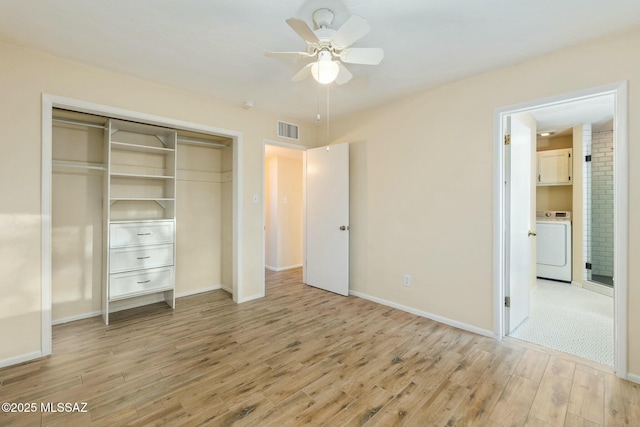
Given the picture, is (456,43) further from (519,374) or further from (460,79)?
(519,374)

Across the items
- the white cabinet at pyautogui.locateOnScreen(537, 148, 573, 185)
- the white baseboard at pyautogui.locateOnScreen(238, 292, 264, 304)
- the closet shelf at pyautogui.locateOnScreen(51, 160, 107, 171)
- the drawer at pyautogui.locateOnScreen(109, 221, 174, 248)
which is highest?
the white cabinet at pyautogui.locateOnScreen(537, 148, 573, 185)

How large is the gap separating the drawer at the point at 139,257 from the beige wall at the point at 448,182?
2.44 meters

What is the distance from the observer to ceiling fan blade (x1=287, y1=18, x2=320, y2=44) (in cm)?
160

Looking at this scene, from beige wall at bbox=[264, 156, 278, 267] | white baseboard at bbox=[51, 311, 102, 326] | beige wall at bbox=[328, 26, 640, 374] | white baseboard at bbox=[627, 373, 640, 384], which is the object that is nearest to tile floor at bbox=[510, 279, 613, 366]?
white baseboard at bbox=[627, 373, 640, 384]

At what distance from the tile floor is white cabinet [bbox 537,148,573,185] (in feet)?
5.86

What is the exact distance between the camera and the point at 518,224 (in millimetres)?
2930

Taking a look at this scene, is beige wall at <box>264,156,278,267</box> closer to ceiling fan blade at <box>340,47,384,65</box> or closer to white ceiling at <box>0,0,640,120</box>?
white ceiling at <box>0,0,640,120</box>

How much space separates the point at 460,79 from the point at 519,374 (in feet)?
8.82

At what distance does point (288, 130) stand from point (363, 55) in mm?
2338

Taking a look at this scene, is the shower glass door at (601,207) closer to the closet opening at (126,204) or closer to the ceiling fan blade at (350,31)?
the ceiling fan blade at (350,31)

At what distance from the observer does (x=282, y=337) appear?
2762 mm

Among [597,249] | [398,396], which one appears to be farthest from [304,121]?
[597,249]

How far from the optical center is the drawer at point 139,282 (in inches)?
122

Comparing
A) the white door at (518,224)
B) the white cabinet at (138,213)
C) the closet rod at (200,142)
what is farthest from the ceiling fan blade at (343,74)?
the closet rod at (200,142)
